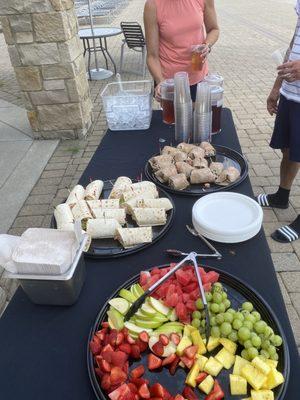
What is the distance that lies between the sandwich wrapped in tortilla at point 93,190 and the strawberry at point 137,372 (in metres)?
0.85

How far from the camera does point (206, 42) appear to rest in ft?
8.63

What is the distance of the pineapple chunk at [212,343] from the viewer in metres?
1.00

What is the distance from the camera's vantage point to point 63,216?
1440 mm

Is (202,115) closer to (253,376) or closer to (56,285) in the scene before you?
(56,285)

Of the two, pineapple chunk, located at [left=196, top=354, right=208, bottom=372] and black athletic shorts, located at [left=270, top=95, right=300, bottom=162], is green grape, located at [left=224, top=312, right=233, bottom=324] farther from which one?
black athletic shorts, located at [left=270, top=95, right=300, bottom=162]

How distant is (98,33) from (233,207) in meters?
6.80

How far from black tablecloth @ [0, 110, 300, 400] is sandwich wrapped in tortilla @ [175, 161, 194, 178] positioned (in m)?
0.21

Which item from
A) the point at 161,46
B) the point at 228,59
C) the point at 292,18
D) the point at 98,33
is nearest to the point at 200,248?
the point at 161,46

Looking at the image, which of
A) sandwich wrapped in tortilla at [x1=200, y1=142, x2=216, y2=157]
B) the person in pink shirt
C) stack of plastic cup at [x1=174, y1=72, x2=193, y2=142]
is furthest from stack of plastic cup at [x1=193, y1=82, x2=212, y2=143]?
the person in pink shirt

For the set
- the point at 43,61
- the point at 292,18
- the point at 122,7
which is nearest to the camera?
the point at 43,61

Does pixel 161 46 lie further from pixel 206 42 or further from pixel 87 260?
pixel 87 260

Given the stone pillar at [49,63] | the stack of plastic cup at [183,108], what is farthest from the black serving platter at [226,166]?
the stone pillar at [49,63]

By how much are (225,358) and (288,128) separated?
1.95 metres

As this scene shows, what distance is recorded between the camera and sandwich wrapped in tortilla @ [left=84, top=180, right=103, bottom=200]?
1.61 meters
